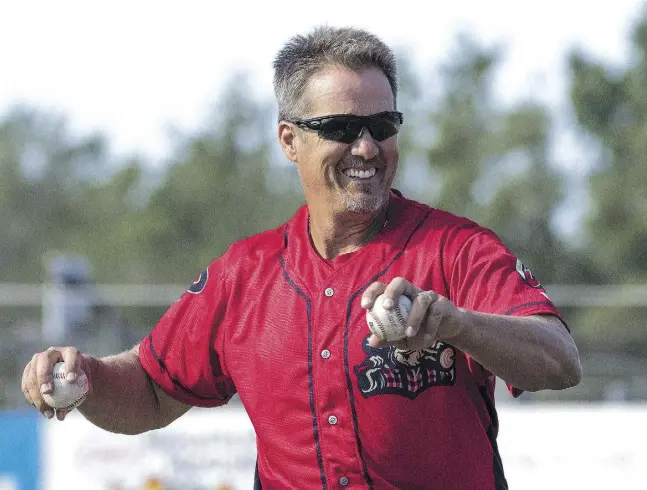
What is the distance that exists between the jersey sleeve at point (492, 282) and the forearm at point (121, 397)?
1.26m

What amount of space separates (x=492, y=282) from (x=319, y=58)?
964 mm

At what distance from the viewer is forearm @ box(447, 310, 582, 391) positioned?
3.24m

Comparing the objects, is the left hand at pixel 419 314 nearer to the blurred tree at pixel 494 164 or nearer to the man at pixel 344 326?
A: the man at pixel 344 326

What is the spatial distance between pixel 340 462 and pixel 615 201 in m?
28.9

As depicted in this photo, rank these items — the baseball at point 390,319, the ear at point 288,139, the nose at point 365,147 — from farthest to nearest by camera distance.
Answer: the ear at point 288,139 → the nose at point 365,147 → the baseball at point 390,319

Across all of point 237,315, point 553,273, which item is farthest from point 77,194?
point 237,315

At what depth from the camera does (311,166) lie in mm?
4000

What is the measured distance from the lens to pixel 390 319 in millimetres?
2973

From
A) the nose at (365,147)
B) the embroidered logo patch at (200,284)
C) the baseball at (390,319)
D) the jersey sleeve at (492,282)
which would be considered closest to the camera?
the baseball at (390,319)

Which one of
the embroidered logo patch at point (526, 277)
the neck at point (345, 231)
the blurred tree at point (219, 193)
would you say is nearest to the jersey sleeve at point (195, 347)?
the neck at point (345, 231)

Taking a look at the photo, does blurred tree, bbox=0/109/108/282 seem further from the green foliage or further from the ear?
the ear

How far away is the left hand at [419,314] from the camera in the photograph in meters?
3.00

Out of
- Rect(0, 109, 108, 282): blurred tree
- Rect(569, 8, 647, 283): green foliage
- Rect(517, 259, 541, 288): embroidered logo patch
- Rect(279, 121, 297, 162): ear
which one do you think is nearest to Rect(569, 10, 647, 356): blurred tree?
Rect(569, 8, 647, 283): green foliage

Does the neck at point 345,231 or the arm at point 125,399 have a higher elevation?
the neck at point 345,231
